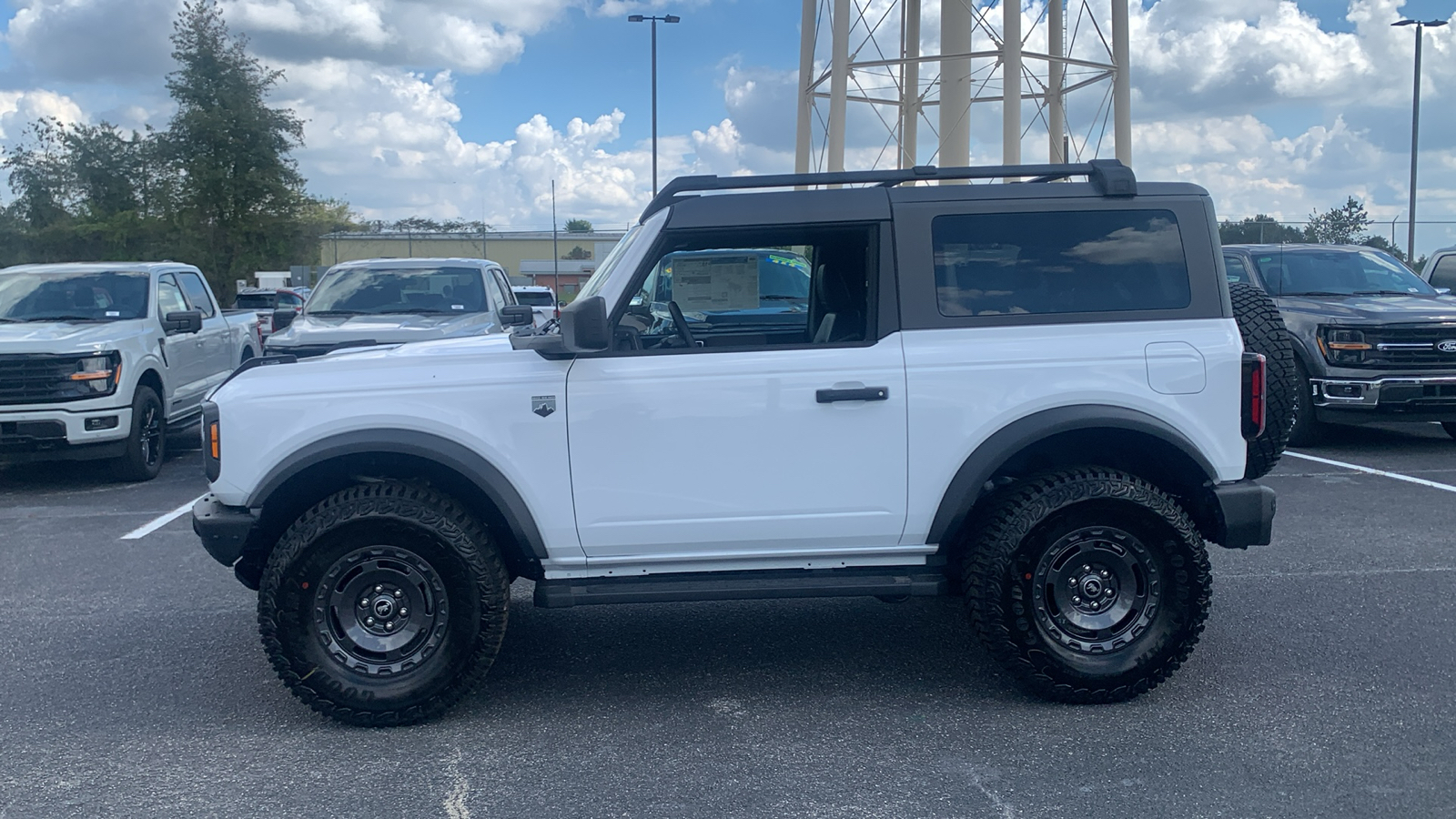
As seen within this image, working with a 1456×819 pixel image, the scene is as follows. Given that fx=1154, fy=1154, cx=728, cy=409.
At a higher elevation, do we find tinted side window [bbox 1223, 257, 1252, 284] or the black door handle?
tinted side window [bbox 1223, 257, 1252, 284]

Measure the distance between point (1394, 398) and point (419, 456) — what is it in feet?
28.5

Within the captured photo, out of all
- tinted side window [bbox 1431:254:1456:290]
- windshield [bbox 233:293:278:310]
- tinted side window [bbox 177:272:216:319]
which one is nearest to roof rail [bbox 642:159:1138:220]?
tinted side window [bbox 177:272:216:319]

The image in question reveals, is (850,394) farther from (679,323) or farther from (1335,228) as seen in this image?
(1335,228)

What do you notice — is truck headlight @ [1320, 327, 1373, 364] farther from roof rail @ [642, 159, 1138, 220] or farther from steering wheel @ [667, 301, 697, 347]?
steering wheel @ [667, 301, 697, 347]

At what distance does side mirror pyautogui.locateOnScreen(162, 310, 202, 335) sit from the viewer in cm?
1011

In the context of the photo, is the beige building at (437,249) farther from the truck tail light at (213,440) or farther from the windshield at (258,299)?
the truck tail light at (213,440)

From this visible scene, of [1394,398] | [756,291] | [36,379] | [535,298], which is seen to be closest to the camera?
[756,291]

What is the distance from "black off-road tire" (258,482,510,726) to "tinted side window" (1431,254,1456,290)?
13.3 meters

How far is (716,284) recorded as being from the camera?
19.0 ft

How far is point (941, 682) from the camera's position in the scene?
4.66 m

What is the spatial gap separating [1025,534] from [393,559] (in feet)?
7.65

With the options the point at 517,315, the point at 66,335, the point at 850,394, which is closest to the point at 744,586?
the point at 850,394

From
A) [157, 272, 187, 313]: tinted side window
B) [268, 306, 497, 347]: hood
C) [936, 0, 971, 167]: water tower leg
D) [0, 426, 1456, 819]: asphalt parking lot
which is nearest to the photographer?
[0, 426, 1456, 819]: asphalt parking lot

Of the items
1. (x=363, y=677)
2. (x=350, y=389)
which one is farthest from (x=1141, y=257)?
(x=363, y=677)
